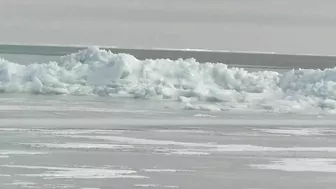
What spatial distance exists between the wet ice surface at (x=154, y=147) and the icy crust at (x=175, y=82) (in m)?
0.44

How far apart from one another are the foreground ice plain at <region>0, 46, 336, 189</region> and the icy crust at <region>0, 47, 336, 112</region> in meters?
0.11

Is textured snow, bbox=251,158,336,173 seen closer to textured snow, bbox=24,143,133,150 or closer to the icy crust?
textured snow, bbox=24,143,133,150

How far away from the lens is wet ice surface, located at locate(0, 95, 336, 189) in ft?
12.4

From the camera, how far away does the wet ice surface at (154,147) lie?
378 cm

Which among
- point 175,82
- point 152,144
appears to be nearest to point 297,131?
point 152,144

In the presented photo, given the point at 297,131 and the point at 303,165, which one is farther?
the point at 297,131

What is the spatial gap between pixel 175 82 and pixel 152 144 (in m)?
2.39

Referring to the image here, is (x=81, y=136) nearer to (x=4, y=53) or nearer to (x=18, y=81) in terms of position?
(x=18, y=81)

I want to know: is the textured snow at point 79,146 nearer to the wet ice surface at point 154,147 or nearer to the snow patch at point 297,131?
the wet ice surface at point 154,147

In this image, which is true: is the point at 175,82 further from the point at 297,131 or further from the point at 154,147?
the point at 154,147

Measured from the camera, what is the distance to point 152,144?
4.62 metres

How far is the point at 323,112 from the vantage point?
632cm

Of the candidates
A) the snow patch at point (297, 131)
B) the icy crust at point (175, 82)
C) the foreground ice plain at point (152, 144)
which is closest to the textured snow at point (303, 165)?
the foreground ice plain at point (152, 144)

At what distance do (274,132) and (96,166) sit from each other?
204 cm
